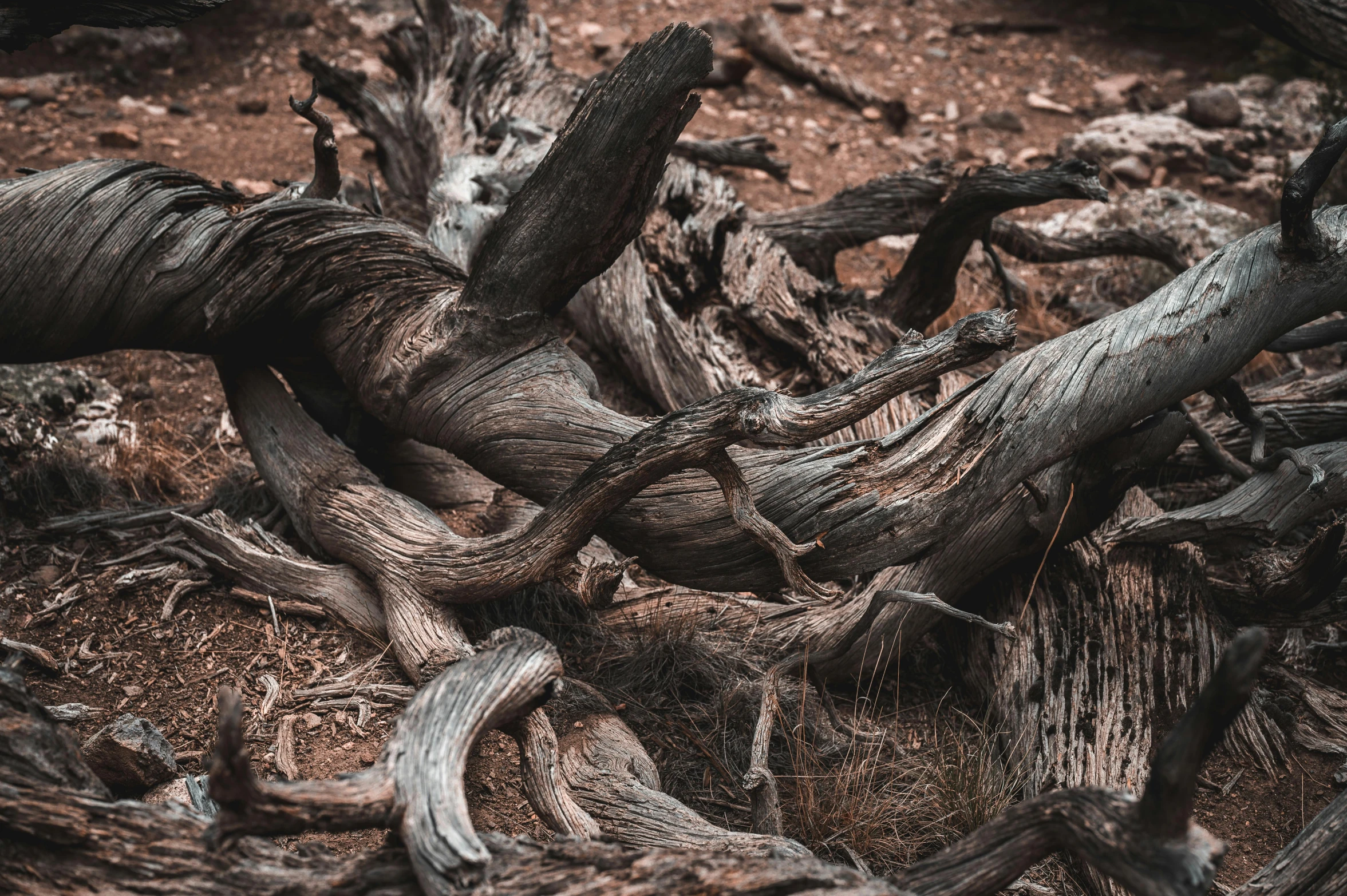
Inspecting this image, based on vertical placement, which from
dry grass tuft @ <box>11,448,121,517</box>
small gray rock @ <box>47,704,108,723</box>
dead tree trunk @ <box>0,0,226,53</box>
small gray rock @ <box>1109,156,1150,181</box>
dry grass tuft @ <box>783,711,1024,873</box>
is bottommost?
small gray rock @ <box>47,704,108,723</box>

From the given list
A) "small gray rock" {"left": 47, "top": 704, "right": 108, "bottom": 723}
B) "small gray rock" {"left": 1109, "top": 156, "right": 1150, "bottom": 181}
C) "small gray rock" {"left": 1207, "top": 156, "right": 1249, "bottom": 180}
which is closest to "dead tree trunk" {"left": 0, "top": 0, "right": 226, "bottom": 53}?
"small gray rock" {"left": 47, "top": 704, "right": 108, "bottom": 723}

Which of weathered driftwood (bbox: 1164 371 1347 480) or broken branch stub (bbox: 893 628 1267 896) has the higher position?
weathered driftwood (bbox: 1164 371 1347 480)

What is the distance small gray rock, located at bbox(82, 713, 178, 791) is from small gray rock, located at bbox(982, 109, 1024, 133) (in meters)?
6.54

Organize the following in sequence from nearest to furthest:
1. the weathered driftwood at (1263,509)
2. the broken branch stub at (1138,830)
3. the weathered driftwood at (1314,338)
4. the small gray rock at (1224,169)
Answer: the broken branch stub at (1138,830)
the weathered driftwood at (1263,509)
the weathered driftwood at (1314,338)
the small gray rock at (1224,169)

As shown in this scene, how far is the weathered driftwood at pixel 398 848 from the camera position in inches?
72.3

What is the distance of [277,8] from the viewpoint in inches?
309

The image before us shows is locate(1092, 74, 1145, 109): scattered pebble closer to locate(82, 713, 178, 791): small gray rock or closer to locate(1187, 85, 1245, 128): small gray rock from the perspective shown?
locate(1187, 85, 1245, 128): small gray rock

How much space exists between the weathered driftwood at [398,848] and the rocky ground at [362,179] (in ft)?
1.96

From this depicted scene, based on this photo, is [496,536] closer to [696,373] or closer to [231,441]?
[696,373]

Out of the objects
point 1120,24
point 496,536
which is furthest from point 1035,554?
point 1120,24

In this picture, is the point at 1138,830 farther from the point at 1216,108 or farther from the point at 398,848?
the point at 1216,108

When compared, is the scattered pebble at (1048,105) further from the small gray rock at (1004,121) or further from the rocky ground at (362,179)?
the small gray rock at (1004,121)

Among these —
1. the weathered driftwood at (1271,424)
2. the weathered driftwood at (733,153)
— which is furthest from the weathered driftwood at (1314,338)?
the weathered driftwood at (733,153)

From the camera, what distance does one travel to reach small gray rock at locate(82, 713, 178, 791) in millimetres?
2529
